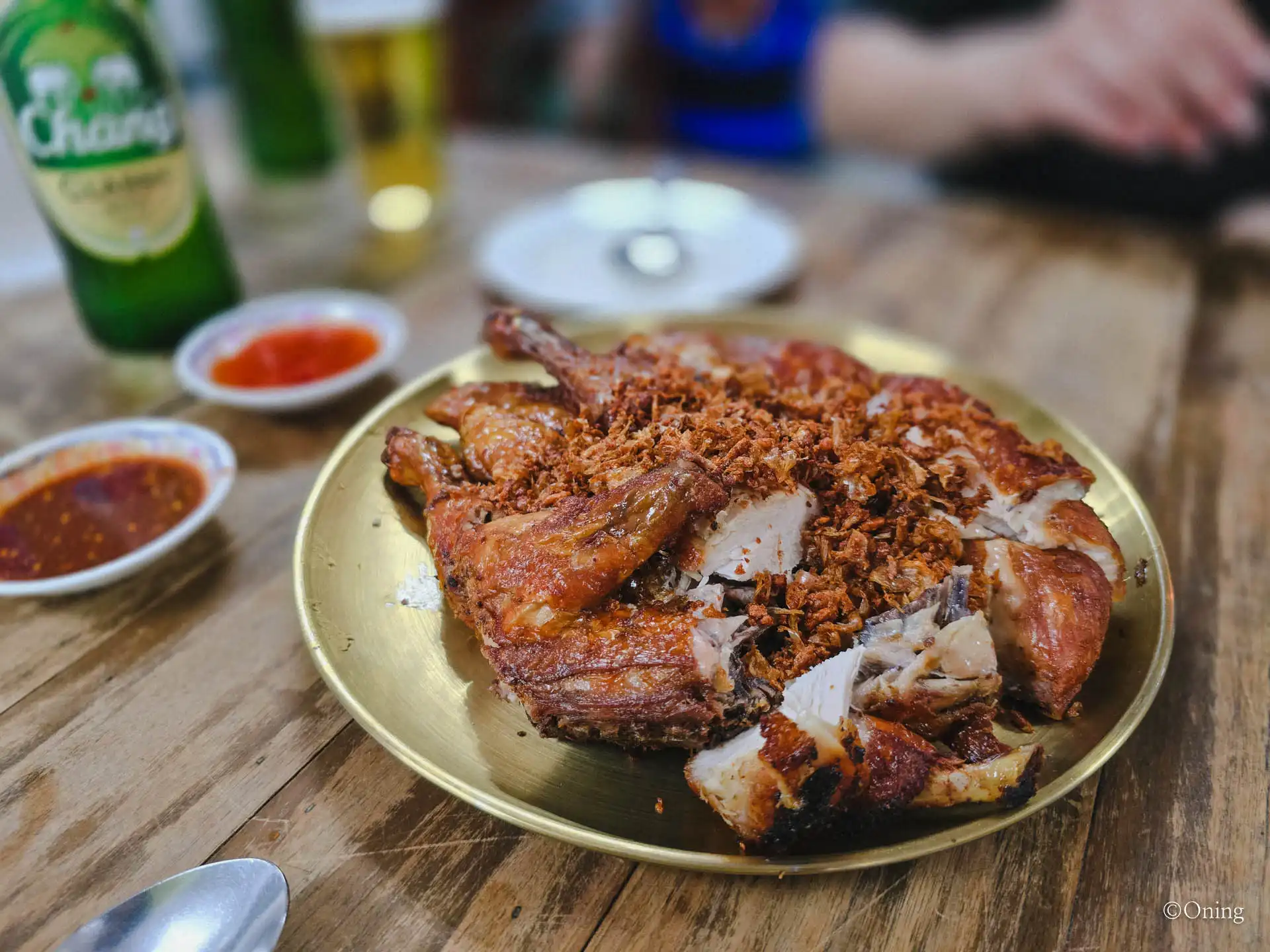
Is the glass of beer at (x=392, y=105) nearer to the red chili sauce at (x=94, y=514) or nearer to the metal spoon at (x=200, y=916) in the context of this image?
the red chili sauce at (x=94, y=514)

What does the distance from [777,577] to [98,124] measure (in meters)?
1.65

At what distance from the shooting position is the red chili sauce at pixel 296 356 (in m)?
1.84

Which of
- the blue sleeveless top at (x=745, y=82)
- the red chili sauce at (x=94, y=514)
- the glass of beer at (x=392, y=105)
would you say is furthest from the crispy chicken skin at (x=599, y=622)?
the blue sleeveless top at (x=745, y=82)

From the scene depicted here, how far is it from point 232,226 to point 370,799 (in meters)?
2.34

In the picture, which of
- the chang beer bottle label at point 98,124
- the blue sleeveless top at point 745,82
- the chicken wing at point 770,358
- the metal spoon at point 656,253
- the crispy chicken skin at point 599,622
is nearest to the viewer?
the crispy chicken skin at point 599,622

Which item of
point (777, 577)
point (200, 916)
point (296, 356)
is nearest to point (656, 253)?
point (296, 356)

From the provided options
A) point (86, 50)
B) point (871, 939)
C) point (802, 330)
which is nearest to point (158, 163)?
point (86, 50)

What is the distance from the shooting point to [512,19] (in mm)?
4598

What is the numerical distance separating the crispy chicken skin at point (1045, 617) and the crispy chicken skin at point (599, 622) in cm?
35

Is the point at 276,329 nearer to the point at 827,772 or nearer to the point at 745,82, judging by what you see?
the point at 827,772

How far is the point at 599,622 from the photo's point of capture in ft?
3.38

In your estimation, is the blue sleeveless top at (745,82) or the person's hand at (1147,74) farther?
the blue sleeveless top at (745,82)

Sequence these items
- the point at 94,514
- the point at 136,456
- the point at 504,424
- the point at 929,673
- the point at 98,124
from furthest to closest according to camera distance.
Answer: the point at 98,124
the point at 136,456
the point at 94,514
the point at 504,424
the point at 929,673

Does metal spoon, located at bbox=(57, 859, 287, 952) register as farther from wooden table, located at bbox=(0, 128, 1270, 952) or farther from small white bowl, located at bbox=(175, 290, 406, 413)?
small white bowl, located at bbox=(175, 290, 406, 413)
